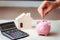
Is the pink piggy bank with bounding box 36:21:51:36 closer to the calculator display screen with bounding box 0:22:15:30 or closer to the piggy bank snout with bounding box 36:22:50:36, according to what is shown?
the piggy bank snout with bounding box 36:22:50:36

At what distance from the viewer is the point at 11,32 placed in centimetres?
92

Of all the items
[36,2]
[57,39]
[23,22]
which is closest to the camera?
[57,39]

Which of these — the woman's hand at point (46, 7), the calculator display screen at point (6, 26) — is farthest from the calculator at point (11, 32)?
the woman's hand at point (46, 7)

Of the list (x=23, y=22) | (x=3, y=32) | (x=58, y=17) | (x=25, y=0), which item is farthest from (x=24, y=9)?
(x=3, y=32)

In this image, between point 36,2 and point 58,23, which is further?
point 36,2

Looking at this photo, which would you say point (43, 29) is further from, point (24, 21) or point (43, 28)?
point (24, 21)

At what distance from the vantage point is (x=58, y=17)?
1381mm

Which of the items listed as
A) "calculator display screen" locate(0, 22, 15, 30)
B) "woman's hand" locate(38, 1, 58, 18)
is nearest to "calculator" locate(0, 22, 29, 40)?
"calculator display screen" locate(0, 22, 15, 30)

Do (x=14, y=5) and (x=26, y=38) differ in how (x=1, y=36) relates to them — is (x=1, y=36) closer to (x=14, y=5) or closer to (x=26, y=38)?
(x=26, y=38)

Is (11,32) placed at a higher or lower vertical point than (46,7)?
lower

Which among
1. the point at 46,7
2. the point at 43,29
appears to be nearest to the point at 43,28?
the point at 43,29

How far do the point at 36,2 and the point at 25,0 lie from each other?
3.3 inches

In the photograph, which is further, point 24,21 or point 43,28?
point 24,21

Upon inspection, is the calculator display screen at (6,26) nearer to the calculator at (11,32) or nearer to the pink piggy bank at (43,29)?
the calculator at (11,32)
